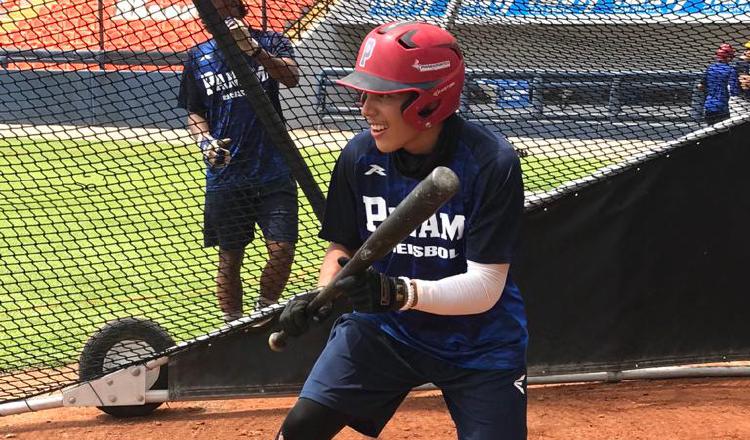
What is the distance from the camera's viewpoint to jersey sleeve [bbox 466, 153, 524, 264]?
9.80ft

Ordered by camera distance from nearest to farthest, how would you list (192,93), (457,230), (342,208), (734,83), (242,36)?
(457,230) < (342,208) < (242,36) < (192,93) < (734,83)

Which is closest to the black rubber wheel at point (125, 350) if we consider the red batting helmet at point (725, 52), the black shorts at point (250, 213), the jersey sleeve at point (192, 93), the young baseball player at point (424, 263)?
the black shorts at point (250, 213)

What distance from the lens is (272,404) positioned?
5.17 m

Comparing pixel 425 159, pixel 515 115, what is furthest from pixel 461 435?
pixel 515 115

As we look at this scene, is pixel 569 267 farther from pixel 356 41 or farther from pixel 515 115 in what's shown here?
pixel 515 115

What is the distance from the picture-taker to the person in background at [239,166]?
201 inches

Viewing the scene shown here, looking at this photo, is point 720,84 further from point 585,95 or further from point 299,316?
point 299,316

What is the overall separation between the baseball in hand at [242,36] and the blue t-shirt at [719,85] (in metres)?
3.11

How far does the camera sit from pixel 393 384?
3217 millimetres

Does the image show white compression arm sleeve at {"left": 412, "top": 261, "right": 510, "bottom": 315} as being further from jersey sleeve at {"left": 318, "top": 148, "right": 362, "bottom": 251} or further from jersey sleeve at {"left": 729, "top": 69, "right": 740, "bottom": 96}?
jersey sleeve at {"left": 729, "top": 69, "right": 740, "bottom": 96}

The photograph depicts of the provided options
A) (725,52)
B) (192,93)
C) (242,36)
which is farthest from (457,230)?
(725,52)

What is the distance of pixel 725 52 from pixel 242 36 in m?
3.38

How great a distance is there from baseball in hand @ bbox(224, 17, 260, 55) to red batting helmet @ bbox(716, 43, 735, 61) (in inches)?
124

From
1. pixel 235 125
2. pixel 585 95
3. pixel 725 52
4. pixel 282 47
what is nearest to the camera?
pixel 282 47
